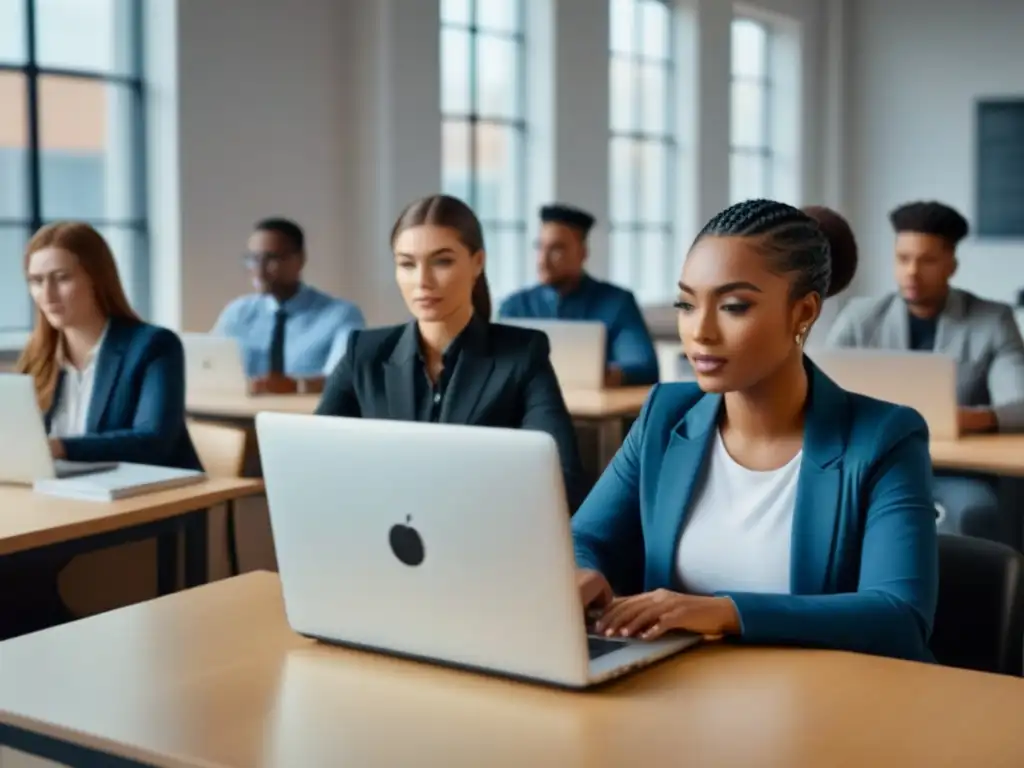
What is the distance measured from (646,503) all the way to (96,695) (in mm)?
779

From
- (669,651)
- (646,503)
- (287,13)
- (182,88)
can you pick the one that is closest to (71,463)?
(646,503)

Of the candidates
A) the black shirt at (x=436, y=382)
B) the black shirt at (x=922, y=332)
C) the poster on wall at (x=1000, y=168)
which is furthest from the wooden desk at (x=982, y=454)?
the poster on wall at (x=1000, y=168)

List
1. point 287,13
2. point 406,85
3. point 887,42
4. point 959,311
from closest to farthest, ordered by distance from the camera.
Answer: point 959,311
point 287,13
point 406,85
point 887,42

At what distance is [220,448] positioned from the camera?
137 inches

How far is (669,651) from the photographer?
1.71 metres

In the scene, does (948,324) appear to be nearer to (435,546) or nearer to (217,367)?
(217,367)

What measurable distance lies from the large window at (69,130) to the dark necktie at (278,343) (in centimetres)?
78

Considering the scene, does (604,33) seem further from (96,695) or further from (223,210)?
(96,695)

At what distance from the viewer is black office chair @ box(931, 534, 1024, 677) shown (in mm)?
1939

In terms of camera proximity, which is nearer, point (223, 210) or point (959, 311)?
point (959, 311)

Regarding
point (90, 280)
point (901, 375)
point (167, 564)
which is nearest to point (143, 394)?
point (90, 280)

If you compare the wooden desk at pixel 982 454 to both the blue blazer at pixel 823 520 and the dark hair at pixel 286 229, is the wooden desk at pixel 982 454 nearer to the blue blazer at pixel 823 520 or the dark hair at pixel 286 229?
the blue blazer at pixel 823 520

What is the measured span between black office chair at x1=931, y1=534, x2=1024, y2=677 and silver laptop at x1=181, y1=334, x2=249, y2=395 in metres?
3.19

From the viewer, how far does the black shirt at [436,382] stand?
122 inches
